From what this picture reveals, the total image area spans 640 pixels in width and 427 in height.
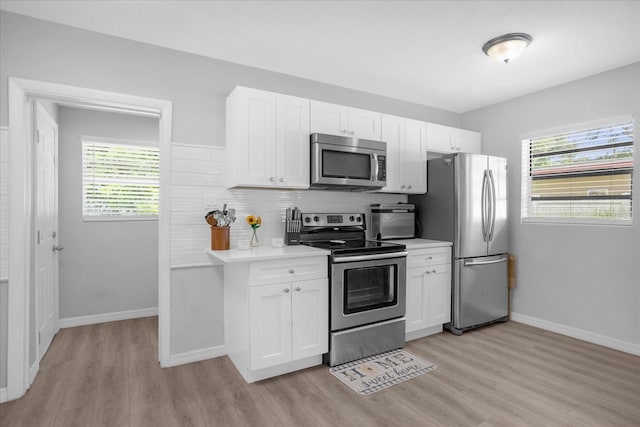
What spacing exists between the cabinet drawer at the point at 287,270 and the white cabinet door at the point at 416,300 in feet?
3.38

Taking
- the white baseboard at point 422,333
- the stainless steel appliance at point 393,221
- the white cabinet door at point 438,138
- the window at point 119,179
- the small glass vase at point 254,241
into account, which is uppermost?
the white cabinet door at point 438,138

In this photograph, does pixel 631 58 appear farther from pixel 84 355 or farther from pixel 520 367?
pixel 84 355

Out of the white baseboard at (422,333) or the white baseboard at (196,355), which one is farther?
the white baseboard at (422,333)

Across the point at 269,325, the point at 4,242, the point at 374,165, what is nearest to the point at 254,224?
the point at 269,325

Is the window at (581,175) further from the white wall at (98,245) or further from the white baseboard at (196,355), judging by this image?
the white wall at (98,245)

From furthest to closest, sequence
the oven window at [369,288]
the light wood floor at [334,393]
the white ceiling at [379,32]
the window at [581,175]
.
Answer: the window at [581,175]
the oven window at [369,288]
the white ceiling at [379,32]
the light wood floor at [334,393]

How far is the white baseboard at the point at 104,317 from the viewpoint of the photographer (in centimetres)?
374

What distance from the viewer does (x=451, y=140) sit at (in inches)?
161

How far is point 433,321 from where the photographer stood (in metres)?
3.45

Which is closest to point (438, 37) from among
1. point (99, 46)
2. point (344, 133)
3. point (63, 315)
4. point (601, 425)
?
point (344, 133)

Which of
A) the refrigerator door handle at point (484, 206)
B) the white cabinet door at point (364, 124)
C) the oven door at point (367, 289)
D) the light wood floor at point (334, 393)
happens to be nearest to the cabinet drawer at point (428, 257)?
Result: the oven door at point (367, 289)

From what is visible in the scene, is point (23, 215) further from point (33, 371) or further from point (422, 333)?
point (422, 333)

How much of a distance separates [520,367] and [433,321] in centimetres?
85

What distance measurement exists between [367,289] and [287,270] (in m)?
0.78
